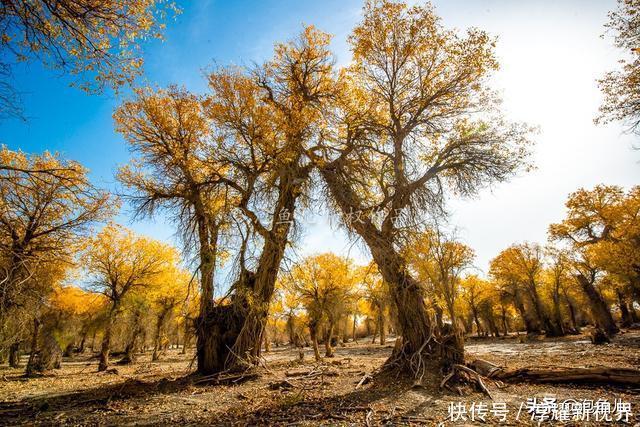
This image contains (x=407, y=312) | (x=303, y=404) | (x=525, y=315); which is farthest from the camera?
(x=525, y=315)

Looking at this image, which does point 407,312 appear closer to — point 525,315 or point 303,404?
point 303,404

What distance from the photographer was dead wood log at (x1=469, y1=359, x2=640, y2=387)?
19.3ft

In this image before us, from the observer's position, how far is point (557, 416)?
458 cm

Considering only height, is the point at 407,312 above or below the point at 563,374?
above

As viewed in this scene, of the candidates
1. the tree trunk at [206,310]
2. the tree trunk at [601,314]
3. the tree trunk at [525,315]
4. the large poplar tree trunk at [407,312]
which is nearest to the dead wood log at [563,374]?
the large poplar tree trunk at [407,312]

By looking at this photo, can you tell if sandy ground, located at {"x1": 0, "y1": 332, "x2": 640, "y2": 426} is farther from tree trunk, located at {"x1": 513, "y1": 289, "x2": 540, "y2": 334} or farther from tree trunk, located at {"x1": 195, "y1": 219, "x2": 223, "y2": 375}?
tree trunk, located at {"x1": 513, "y1": 289, "x2": 540, "y2": 334}

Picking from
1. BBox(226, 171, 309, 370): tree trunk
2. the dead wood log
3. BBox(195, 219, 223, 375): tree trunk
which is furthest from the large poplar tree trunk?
BBox(195, 219, 223, 375): tree trunk

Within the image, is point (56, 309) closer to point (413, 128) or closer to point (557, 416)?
point (413, 128)

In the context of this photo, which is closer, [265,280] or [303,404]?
[303,404]

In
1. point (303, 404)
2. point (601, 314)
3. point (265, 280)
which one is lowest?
point (303, 404)

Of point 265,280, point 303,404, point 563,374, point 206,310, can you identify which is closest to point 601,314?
point 563,374

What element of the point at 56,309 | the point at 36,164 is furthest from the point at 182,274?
the point at 36,164

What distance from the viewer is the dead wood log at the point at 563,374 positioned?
5.87 metres

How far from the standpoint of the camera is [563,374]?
651 centimetres
